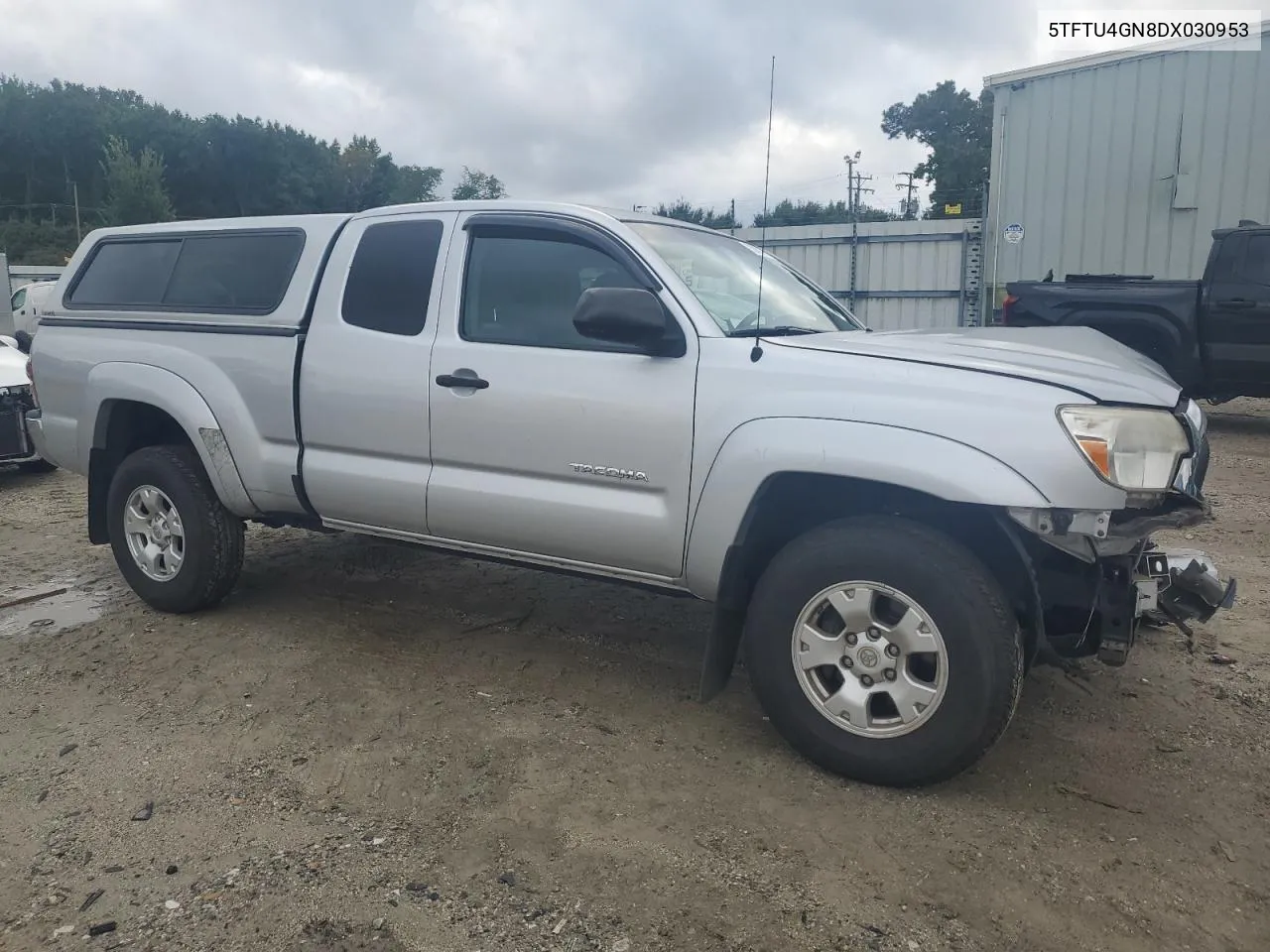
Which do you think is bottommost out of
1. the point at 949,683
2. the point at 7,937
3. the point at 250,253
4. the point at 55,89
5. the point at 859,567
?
the point at 7,937

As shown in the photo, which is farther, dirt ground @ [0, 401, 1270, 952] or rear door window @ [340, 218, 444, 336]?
rear door window @ [340, 218, 444, 336]

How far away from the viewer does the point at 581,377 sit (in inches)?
139

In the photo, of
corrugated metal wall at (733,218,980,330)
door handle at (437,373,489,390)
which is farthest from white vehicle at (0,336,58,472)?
corrugated metal wall at (733,218,980,330)

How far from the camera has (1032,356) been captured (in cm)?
319

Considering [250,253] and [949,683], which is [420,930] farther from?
[250,253]

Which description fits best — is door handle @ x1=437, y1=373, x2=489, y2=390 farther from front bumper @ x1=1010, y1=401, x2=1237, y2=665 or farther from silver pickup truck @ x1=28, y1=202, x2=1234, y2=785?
front bumper @ x1=1010, y1=401, x2=1237, y2=665

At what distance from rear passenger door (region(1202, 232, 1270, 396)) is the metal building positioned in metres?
2.41

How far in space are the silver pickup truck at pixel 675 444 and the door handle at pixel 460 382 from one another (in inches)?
0.5

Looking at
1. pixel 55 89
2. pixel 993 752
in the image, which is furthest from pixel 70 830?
pixel 55 89

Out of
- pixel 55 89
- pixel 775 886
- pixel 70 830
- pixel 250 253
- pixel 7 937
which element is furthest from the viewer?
pixel 55 89

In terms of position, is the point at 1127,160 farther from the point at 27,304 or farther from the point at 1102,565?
the point at 27,304

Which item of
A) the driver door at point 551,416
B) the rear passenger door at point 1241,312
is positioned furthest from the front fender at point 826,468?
the rear passenger door at point 1241,312

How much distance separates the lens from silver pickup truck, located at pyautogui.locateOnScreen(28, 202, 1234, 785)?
288 centimetres

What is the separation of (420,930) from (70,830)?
1215 mm
